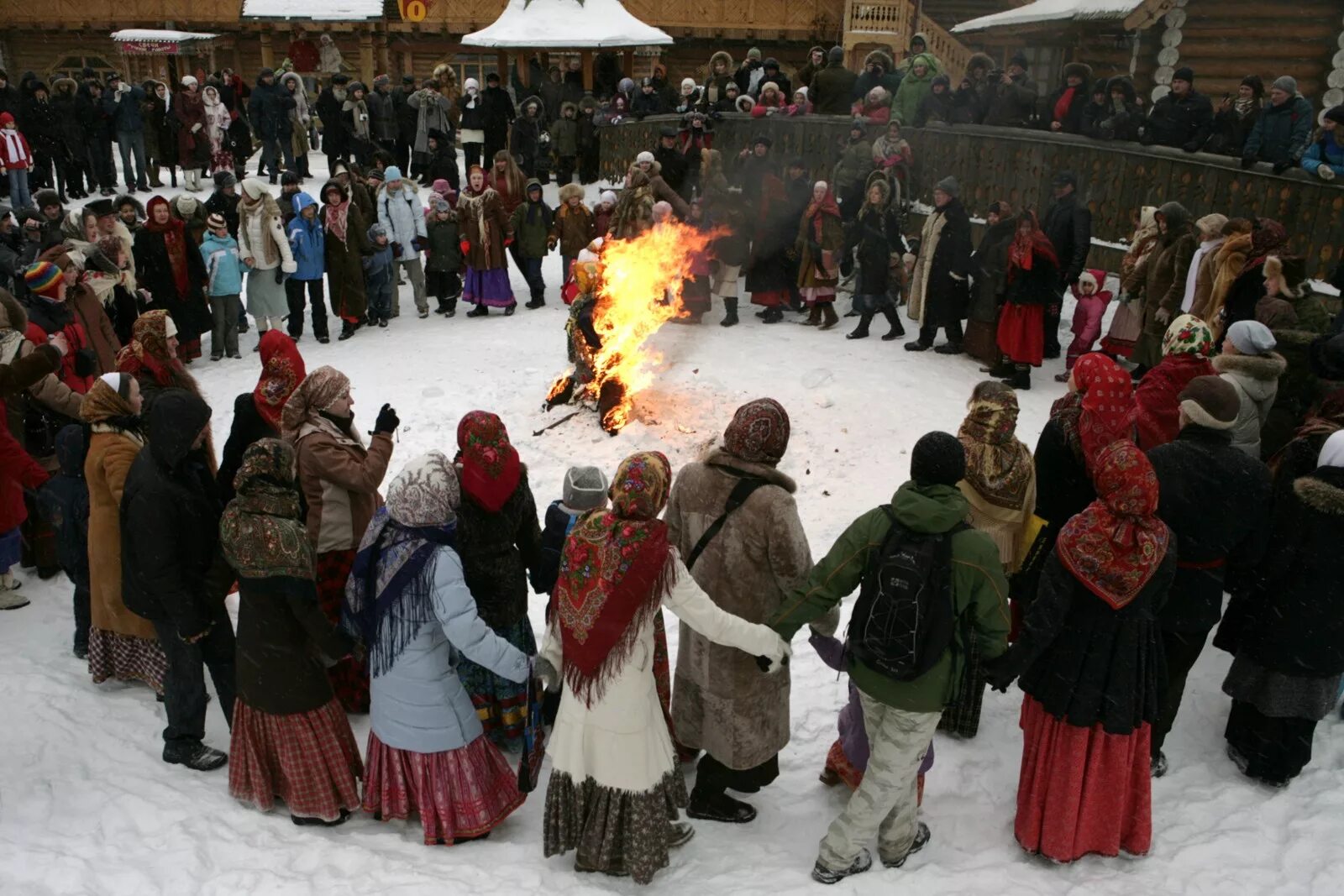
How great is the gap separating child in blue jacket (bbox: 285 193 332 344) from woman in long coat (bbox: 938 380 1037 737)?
913cm

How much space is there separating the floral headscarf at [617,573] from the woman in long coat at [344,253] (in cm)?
933

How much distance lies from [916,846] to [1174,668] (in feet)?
5.25

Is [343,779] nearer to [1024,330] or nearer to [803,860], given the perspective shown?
[803,860]

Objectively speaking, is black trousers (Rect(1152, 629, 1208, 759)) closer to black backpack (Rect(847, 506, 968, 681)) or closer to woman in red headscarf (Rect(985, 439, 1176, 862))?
woman in red headscarf (Rect(985, 439, 1176, 862))

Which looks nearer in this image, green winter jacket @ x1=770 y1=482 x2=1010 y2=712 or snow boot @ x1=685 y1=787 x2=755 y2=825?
green winter jacket @ x1=770 y1=482 x2=1010 y2=712

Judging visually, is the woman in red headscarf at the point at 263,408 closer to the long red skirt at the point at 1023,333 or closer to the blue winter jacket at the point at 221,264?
the blue winter jacket at the point at 221,264

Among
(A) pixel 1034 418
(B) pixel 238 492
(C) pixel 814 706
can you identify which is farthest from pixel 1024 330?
Result: (B) pixel 238 492

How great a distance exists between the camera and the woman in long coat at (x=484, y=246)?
1278 centimetres

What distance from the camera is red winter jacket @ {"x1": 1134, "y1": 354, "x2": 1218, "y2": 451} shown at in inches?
229

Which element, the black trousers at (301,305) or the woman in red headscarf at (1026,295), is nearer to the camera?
the woman in red headscarf at (1026,295)

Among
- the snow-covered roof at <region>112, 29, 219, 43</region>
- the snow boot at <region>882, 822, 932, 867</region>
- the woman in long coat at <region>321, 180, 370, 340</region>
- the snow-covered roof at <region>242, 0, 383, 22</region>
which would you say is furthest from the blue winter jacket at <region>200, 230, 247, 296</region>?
the snow-covered roof at <region>112, 29, 219, 43</region>

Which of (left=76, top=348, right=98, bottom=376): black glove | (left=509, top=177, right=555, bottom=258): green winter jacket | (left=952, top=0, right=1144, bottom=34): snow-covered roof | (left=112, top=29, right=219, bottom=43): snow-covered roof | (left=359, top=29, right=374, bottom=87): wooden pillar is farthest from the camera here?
(left=359, top=29, right=374, bottom=87): wooden pillar

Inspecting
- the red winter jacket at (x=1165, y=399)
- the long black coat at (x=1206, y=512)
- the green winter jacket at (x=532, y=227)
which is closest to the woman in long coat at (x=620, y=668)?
the long black coat at (x=1206, y=512)

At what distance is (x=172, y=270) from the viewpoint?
10.9 metres
